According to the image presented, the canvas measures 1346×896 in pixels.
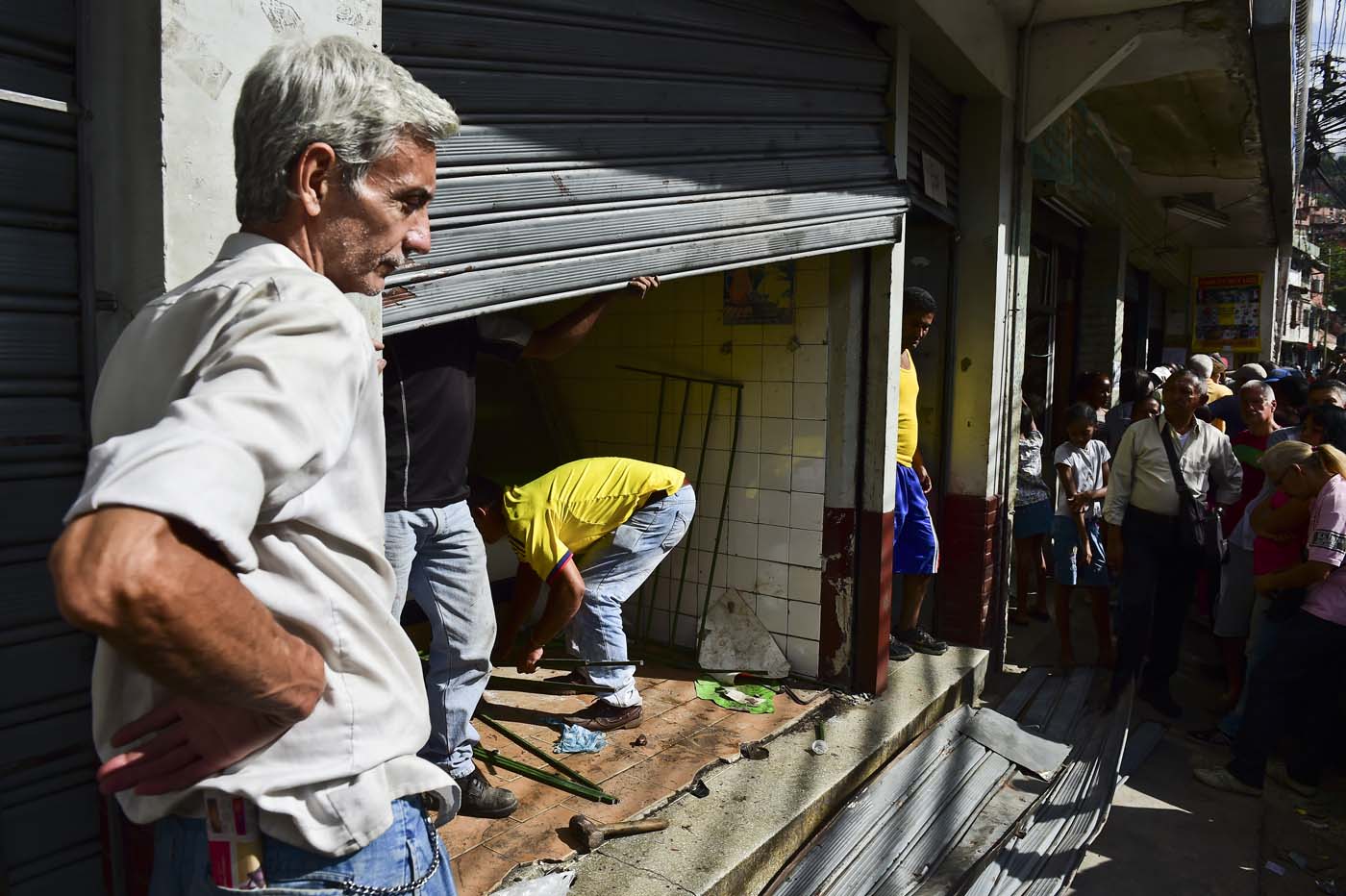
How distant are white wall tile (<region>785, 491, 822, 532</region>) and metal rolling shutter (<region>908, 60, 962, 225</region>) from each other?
1.71m

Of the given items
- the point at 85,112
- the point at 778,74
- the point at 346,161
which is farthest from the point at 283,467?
the point at 778,74

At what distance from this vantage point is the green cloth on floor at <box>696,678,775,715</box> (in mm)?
4551

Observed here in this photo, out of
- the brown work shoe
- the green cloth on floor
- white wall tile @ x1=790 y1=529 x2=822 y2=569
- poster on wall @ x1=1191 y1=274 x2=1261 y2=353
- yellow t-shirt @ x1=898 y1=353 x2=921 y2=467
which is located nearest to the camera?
the brown work shoe

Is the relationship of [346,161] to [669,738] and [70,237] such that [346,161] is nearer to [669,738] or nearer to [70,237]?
[70,237]

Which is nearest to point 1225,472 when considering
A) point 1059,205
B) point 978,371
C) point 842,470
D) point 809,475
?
point 978,371

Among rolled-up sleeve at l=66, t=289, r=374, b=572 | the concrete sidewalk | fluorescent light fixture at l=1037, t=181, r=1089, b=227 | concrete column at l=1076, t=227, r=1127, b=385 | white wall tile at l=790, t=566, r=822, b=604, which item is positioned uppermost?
fluorescent light fixture at l=1037, t=181, r=1089, b=227

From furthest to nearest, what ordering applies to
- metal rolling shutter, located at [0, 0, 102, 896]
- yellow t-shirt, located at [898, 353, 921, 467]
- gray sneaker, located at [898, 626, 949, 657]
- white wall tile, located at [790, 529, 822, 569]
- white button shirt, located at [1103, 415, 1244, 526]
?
gray sneaker, located at [898, 626, 949, 657], white button shirt, located at [1103, 415, 1244, 526], yellow t-shirt, located at [898, 353, 921, 467], white wall tile, located at [790, 529, 822, 569], metal rolling shutter, located at [0, 0, 102, 896]

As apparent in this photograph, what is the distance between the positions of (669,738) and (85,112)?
3285mm

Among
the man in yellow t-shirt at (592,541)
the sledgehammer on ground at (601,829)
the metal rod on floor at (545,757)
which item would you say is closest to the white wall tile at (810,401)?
the man in yellow t-shirt at (592,541)

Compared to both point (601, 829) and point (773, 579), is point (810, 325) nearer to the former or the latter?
point (773, 579)

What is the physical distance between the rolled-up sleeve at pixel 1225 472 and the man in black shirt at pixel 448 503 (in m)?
3.96

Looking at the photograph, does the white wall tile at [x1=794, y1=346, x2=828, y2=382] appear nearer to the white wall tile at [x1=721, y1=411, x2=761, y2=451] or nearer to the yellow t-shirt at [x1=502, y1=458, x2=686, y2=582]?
the white wall tile at [x1=721, y1=411, x2=761, y2=451]

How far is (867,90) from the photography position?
455 cm

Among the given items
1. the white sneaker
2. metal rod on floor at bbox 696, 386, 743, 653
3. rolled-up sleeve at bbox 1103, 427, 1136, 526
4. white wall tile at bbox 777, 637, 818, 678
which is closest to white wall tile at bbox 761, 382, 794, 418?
metal rod on floor at bbox 696, 386, 743, 653
